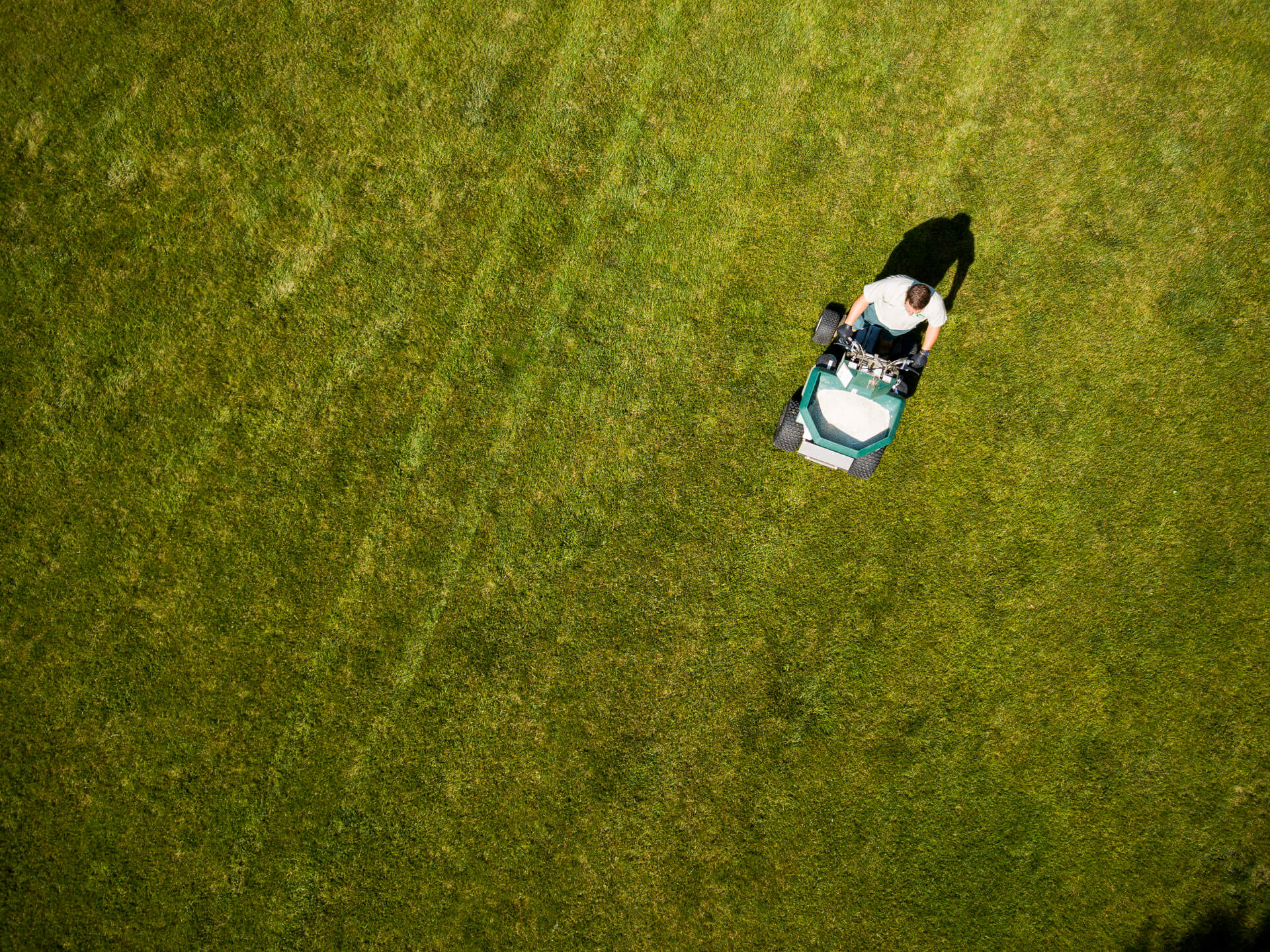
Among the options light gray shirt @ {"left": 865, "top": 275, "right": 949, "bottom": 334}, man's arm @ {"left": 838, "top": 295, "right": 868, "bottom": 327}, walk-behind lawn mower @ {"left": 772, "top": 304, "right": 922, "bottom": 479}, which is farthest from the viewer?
man's arm @ {"left": 838, "top": 295, "right": 868, "bottom": 327}

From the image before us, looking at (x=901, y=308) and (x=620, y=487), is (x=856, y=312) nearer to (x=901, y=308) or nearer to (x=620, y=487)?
(x=901, y=308)

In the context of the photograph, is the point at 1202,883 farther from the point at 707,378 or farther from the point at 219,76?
the point at 219,76

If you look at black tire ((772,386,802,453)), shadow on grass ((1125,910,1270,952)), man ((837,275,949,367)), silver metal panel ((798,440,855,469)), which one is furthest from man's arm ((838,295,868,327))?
shadow on grass ((1125,910,1270,952))

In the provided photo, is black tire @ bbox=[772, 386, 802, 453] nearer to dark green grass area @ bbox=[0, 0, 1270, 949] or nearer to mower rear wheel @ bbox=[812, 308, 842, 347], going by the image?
dark green grass area @ bbox=[0, 0, 1270, 949]

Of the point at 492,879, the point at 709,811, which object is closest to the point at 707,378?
the point at 709,811

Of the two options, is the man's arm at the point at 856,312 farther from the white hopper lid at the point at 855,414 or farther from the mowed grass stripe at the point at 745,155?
the mowed grass stripe at the point at 745,155

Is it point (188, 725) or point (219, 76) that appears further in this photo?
point (219, 76)
